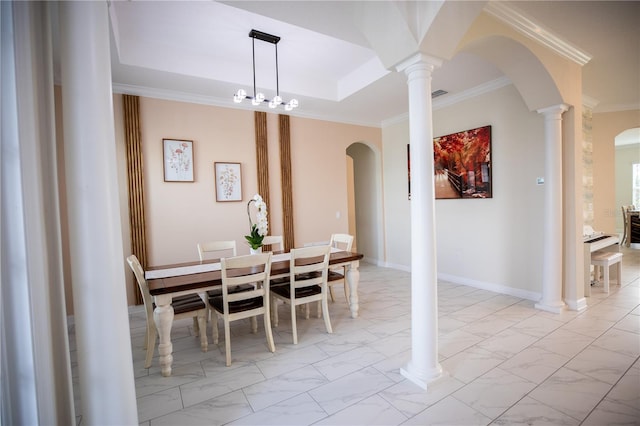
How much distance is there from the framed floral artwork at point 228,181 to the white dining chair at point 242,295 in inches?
73.7

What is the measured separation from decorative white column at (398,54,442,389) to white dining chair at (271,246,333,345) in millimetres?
1024

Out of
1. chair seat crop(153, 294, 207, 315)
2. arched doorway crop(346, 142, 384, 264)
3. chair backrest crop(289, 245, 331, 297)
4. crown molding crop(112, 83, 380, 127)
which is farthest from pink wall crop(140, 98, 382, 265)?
chair backrest crop(289, 245, 331, 297)

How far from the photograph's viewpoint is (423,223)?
2.15 m

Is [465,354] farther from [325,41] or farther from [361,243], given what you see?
[361,243]

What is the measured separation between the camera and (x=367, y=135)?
5836mm

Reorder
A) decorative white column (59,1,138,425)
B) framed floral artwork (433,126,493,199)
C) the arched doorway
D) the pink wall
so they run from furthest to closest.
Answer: the arched doorway < framed floral artwork (433,126,493,199) < the pink wall < decorative white column (59,1,138,425)

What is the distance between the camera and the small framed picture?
399 centimetres

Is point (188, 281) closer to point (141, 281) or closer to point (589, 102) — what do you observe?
point (141, 281)

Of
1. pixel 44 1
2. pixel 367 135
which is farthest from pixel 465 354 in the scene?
pixel 367 135

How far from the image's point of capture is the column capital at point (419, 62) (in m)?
2.10

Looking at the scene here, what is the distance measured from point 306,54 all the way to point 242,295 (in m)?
2.91

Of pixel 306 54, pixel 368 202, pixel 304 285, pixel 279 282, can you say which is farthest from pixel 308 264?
pixel 368 202

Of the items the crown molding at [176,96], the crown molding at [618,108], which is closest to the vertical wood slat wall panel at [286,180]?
the crown molding at [176,96]

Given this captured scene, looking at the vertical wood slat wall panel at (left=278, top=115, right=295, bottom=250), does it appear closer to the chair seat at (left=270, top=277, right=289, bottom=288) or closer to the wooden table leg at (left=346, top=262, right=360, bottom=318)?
the chair seat at (left=270, top=277, right=289, bottom=288)
